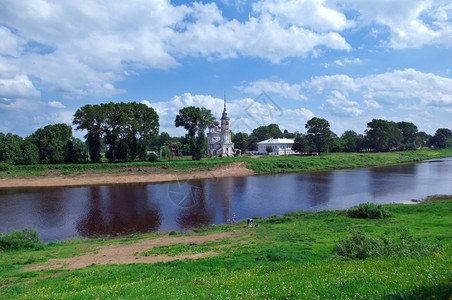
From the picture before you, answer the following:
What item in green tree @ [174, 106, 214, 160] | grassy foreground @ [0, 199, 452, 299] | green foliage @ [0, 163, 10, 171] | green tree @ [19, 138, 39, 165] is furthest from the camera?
green tree @ [174, 106, 214, 160]

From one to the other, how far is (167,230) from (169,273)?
42.3ft

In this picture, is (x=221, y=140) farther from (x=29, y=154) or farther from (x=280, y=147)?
(x=29, y=154)

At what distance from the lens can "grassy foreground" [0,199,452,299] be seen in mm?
6145

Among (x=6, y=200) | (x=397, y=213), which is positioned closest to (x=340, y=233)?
(x=397, y=213)

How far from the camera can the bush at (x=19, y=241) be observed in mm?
17562

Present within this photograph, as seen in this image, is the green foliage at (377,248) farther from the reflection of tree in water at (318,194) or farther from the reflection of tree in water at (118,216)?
the reflection of tree in water at (318,194)

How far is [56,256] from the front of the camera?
51.4 ft

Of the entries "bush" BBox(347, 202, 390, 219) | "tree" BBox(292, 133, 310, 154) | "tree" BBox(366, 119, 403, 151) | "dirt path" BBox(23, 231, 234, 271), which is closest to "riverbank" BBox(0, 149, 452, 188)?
"tree" BBox(292, 133, 310, 154)

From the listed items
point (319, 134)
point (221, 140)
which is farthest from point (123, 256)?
point (319, 134)

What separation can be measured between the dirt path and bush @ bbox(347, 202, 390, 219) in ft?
33.9

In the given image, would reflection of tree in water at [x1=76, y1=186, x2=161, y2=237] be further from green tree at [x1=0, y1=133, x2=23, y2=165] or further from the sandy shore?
green tree at [x1=0, y1=133, x2=23, y2=165]

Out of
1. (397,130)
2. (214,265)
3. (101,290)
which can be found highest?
(397,130)

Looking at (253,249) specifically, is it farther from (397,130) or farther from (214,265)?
(397,130)

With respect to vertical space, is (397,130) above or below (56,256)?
above
